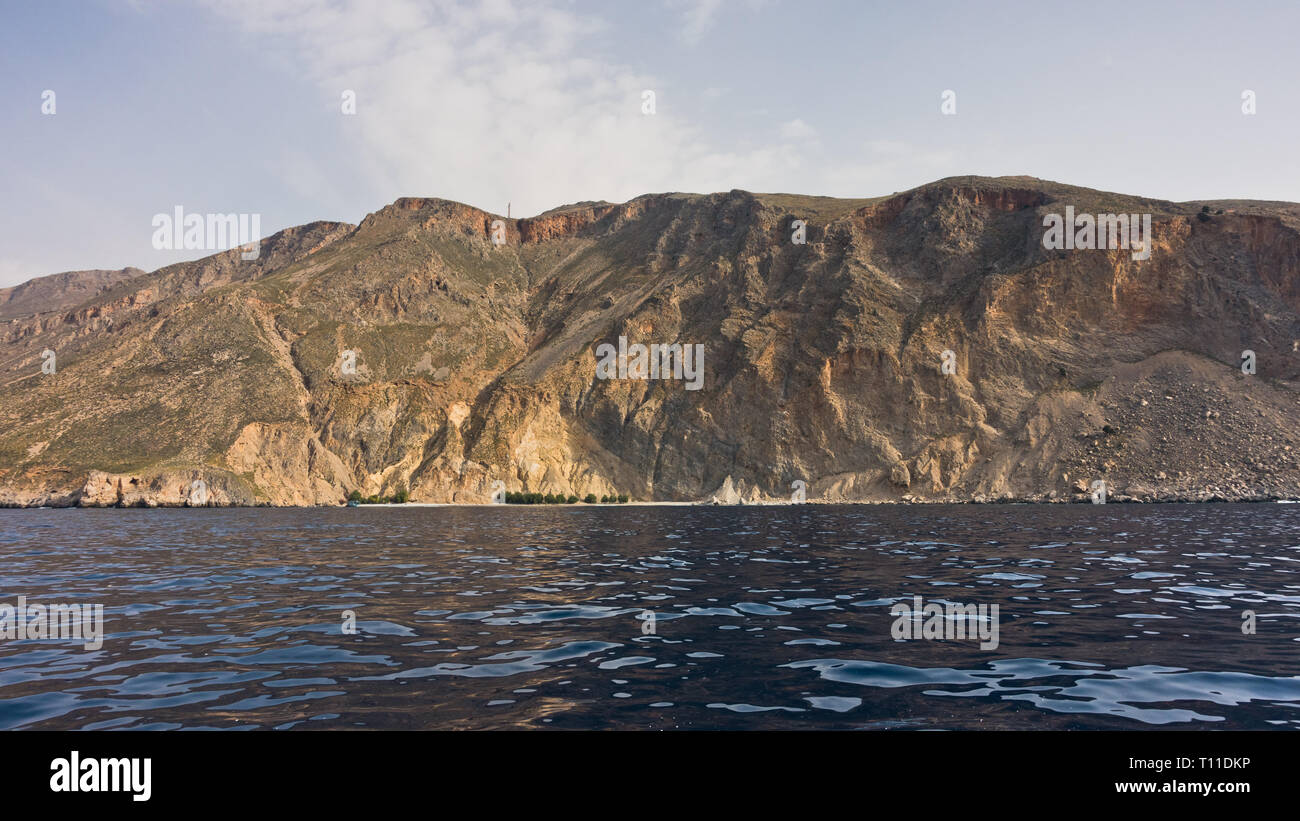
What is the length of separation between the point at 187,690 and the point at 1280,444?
11198 centimetres

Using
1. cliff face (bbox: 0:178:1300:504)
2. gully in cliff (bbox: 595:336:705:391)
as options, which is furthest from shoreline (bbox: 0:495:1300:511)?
gully in cliff (bbox: 595:336:705:391)

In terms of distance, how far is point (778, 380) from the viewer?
399 ft

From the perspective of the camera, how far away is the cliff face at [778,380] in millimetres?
99812

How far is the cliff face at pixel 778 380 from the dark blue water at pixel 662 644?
261ft

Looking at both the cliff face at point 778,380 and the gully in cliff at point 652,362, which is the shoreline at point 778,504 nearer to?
the cliff face at point 778,380

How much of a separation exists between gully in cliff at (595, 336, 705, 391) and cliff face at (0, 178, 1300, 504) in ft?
6.32

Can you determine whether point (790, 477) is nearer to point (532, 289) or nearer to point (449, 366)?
point (449, 366)

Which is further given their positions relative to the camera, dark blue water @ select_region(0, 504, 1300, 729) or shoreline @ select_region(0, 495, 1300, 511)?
shoreline @ select_region(0, 495, 1300, 511)

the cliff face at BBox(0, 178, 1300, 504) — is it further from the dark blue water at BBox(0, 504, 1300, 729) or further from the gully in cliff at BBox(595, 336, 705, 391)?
the dark blue water at BBox(0, 504, 1300, 729)

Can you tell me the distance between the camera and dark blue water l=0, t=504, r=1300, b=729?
9.23 m

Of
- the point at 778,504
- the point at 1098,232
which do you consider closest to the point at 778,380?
the point at 778,504

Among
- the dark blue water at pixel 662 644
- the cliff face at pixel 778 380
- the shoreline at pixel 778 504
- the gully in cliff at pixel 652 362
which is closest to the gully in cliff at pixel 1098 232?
the cliff face at pixel 778 380

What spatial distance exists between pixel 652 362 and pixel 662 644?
399ft

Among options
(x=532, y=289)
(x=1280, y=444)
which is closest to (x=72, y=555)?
(x=1280, y=444)
